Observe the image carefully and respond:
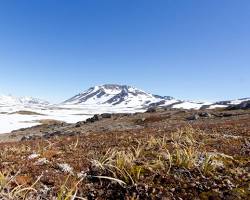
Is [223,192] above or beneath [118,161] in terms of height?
beneath

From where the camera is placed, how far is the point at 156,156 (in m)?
12.8

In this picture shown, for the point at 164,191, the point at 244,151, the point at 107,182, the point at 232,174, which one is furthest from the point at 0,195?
the point at 244,151

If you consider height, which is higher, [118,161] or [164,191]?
[118,161]

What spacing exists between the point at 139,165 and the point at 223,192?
2747mm

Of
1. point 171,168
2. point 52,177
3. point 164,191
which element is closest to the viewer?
point 164,191

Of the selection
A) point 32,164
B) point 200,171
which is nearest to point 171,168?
point 200,171

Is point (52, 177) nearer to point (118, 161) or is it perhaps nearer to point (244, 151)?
point (118, 161)

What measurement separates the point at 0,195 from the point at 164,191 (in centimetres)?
410

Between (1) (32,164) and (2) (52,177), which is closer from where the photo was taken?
(2) (52,177)

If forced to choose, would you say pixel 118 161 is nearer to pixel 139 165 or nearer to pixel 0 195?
pixel 139 165

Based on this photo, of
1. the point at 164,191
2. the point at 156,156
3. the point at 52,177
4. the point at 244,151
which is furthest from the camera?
the point at 244,151

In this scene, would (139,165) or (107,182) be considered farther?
(139,165)

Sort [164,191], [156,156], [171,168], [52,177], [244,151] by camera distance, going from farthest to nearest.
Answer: [244,151] → [156,156] → [171,168] → [52,177] → [164,191]

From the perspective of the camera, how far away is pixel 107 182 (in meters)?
10.2
